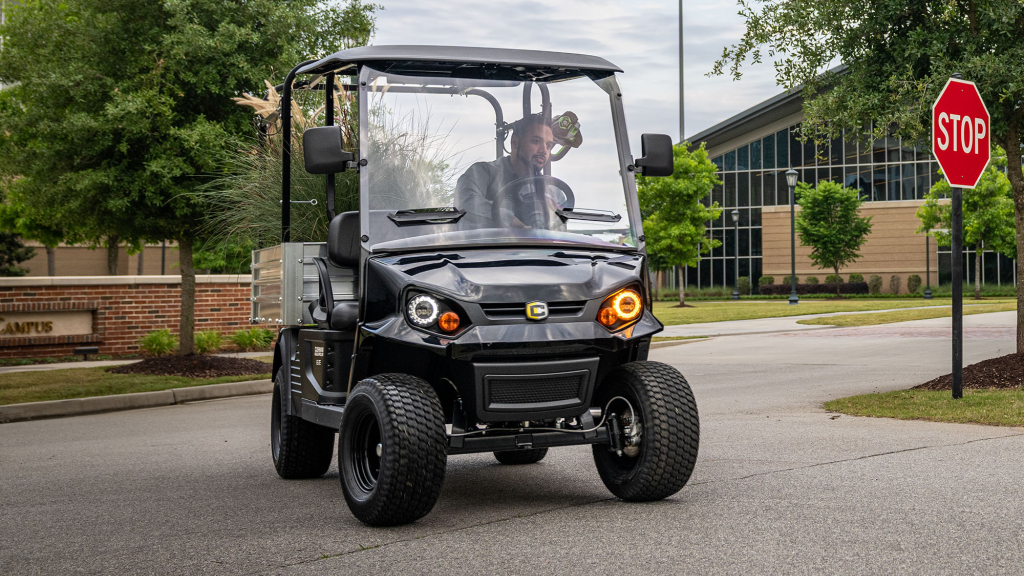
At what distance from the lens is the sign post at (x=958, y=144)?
962 cm

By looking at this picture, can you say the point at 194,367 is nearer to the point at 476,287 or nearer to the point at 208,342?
the point at 208,342

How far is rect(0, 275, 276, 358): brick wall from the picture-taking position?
61.1 feet

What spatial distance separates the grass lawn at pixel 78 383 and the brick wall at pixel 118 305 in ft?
10.6

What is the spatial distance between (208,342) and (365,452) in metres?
14.5

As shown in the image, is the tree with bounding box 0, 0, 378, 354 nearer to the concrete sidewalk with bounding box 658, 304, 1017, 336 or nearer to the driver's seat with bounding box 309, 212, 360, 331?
the driver's seat with bounding box 309, 212, 360, 331

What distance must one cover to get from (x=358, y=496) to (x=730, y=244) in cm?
6547

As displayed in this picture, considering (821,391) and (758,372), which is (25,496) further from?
(758,372)

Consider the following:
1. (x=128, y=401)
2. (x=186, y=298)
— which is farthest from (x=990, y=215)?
(x=128, y=401)

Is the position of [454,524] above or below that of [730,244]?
below

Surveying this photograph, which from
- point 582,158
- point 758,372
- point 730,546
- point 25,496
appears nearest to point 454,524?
point 730,546

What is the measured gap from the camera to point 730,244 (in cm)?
6881

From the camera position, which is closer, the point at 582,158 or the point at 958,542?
the point at 958,542

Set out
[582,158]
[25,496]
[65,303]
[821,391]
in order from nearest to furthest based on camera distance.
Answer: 1. [582,158]
2. [25,496]
3. [821,391]
4. [65,303]

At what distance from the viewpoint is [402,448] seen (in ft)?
15.8
